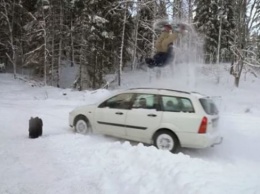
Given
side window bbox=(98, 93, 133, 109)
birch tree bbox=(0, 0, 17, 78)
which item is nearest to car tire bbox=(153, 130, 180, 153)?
side window bbox=(98, 93, 133, 109)

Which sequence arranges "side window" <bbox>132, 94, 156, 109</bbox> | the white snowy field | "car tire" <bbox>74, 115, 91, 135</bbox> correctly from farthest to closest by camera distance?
1. "car tire" <bbox>74, 115, 91, 135</bbox>
2. "side window" <bbox>132, 94, 156, 109</bbox>
3. the white snowy field

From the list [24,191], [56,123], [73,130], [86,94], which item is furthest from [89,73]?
[24,191]

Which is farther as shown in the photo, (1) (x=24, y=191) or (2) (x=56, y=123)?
(2) (x=56, y=123)

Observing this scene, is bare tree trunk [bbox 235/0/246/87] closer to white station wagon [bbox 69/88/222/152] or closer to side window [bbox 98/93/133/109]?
white station wagon [bbox 69/88/222/152]

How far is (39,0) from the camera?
32.5 m

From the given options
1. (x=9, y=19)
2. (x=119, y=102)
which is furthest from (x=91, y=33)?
(x=119, y=102)

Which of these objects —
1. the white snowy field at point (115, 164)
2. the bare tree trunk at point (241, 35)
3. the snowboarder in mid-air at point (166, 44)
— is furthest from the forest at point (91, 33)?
the white snowy field at point (115, 164)

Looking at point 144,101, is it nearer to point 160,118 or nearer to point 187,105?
point 160,118

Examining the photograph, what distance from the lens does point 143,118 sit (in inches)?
412

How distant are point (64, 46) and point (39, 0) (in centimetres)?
463

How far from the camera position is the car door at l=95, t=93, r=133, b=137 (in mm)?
10867

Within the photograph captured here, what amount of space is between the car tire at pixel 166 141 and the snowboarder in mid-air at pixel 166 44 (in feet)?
17.5

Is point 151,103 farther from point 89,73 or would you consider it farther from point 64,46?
point 64,46

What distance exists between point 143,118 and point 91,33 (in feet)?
67.1
